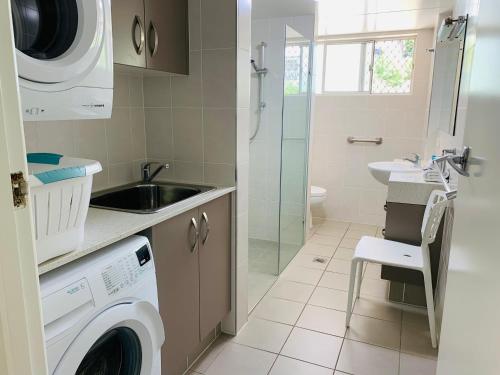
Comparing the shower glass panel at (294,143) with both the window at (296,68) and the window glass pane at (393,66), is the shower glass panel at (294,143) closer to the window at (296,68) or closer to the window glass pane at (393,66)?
the window at (296,68)

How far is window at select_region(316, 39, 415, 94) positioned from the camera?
12.8 ft

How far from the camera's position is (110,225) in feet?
4.48

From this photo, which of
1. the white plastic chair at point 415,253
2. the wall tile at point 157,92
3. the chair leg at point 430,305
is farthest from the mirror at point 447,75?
the wall tile at point 157,92

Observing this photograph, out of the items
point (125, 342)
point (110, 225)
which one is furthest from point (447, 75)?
point (125, 342)

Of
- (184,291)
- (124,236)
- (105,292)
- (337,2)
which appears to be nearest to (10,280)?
(105,292)

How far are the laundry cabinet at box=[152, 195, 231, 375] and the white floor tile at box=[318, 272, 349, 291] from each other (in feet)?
3.19

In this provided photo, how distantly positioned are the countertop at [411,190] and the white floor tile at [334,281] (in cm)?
80

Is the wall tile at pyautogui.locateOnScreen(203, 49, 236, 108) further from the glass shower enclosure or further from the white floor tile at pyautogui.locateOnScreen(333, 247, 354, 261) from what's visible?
the white floor tile at pyautogui.locateOnScreen(333, 247, 354, 261)

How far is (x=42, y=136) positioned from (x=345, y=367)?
6.04 ft

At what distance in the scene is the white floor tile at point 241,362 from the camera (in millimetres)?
1872

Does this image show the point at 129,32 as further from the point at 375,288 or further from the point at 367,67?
the point at 367,67

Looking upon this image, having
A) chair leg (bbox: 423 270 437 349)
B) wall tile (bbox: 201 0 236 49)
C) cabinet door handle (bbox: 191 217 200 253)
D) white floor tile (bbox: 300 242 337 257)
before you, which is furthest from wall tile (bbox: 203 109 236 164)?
white floor tile (bbox: 300 242 337 257)

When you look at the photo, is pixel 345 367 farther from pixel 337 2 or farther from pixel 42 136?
pixel 337 2

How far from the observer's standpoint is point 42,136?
162 centimetres
